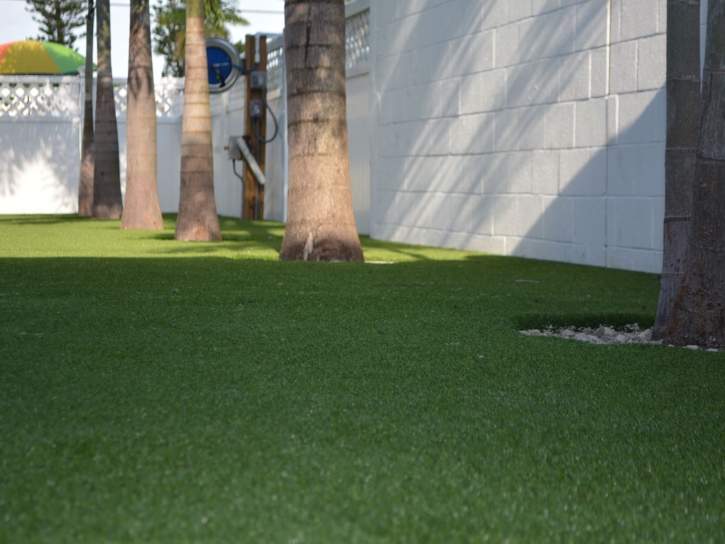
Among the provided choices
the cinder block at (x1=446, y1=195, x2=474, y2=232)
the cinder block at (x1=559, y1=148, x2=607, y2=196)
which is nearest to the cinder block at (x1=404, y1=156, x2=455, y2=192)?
the cinder block at (x1=446, y1=195, x2=474, y2=232)

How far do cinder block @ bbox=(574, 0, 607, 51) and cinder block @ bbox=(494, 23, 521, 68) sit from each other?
897 mm

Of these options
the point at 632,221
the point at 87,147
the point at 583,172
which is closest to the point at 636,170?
the point at 632,221

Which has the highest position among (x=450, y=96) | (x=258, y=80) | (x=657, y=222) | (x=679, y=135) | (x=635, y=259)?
(x=258, y=80)

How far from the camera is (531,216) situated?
8633 mm

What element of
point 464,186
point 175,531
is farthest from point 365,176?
point 175,531

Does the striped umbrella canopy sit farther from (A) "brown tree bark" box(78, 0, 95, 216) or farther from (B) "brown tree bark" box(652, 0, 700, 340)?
(B) "brown tree bark" box(652, 0, 700, 340)

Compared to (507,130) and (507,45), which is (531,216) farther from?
(507,45)

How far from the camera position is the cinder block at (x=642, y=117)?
704 cm

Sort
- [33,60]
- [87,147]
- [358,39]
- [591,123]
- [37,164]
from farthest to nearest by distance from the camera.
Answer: [33,60] → [37,164] → [87,147] → [358,39] → [591,123]

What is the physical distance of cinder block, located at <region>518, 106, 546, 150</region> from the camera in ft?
27.5

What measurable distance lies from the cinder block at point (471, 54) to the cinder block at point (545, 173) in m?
1.26

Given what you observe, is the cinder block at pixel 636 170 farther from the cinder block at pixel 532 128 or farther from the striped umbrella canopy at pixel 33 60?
the striped umbrella canopy at pixel 33 60

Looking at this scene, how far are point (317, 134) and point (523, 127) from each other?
2313 millimetres

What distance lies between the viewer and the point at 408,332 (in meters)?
4.09
